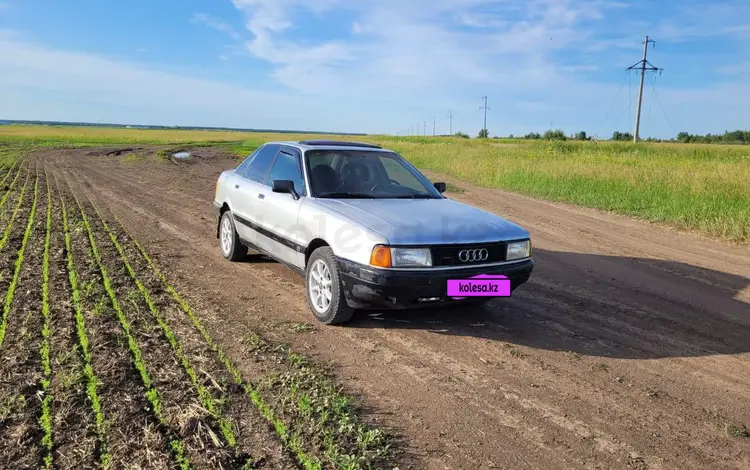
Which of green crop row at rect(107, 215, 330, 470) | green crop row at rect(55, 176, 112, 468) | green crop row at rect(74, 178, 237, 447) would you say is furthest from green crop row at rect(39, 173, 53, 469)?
green crop row at rect(107, 215, 330, 470)

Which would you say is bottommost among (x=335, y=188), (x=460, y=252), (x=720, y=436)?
(x=720, y=436)

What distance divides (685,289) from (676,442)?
3.83m

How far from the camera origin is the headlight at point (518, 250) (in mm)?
4812

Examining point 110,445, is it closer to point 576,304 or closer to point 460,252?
point 460,252

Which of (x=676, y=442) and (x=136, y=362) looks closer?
(x=676, y=442)

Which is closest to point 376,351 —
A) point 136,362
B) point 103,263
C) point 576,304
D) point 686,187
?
point 136,362

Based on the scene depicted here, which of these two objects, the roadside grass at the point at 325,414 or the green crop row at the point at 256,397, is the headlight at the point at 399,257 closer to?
the roadside grass at the point at 325,414

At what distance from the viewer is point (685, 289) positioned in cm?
644

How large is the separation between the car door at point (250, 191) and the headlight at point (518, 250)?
285 centimetres

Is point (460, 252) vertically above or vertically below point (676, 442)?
above

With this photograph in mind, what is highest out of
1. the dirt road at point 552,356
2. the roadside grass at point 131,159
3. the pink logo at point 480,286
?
the roadside grass at point 131,159

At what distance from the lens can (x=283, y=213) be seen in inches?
221

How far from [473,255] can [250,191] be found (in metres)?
3.07

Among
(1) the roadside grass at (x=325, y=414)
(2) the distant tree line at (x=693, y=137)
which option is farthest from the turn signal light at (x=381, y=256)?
(2) the distant tree line at (x=693, y=137)
